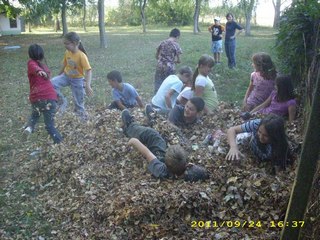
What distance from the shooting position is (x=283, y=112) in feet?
18.8

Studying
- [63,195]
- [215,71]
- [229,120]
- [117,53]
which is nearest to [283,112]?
[229,120]

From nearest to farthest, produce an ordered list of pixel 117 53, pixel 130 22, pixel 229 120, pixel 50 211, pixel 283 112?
pixel 50 211 → pixel 283 112 → pixel 229 120 → pixel 117 53 → pixel 130 22

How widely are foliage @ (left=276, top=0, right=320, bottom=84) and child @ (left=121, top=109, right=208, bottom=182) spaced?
7.65ft

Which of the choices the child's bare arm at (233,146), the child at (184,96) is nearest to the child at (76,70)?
the child at (184,96)

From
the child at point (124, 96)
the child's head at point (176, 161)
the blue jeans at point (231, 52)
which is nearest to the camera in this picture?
the child's head at point (176, 161)

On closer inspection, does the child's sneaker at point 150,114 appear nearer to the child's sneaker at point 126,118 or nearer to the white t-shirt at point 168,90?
the child's sneaker at point 126,118

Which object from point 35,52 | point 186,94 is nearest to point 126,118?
point 186,94

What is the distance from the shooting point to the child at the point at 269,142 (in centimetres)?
427

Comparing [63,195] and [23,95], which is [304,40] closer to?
[63,195]

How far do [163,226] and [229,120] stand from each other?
113 inches

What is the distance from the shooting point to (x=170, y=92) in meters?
6.79

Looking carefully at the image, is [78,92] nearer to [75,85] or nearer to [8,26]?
[75,85]

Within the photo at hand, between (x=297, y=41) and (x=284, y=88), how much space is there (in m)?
0.84
